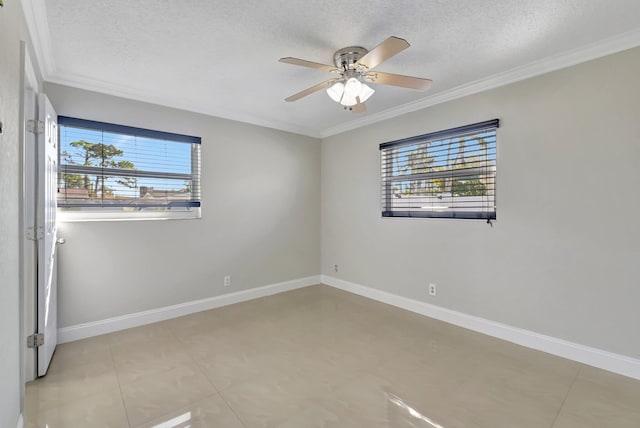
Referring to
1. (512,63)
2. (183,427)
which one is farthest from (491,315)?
(183,427)

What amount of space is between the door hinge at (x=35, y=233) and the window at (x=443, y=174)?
3.37 m

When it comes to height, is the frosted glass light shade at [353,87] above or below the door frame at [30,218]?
above

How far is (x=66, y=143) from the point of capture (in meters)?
2.83

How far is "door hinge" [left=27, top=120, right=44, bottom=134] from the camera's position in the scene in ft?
6.78

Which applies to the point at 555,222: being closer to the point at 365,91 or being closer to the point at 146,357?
the point at 365,91

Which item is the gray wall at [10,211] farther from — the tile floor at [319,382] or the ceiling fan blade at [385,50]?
the ceiling fan blade at [385,50]

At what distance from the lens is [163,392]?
2061 mm

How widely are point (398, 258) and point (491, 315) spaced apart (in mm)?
1173

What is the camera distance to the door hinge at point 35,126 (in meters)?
2.07

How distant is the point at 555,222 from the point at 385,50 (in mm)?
2073

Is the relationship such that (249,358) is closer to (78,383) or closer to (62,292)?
(78,383)

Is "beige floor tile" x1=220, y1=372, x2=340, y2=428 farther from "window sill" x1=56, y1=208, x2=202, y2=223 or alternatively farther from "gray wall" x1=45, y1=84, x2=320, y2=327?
"window sill" x1=56, y1=208, x2=202, y2=223

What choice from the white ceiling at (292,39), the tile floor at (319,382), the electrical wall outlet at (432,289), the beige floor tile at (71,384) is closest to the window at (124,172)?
the white ceiling at (292,39)

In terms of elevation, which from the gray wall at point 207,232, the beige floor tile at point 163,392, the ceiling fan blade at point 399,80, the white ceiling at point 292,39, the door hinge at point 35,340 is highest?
the white ceiling at point 292,39
